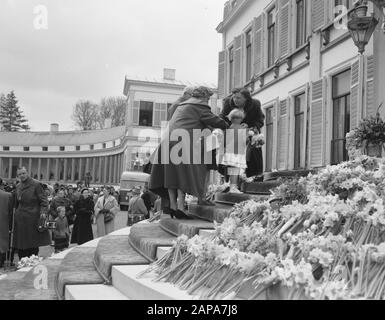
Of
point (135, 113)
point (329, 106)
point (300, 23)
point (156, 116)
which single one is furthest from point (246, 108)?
point (156, 116)

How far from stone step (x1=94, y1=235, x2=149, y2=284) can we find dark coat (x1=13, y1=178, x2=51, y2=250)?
7.09 ft

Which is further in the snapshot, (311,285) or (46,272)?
(46,272)

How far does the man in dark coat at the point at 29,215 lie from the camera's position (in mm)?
7418

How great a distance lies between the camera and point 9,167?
59.9 m

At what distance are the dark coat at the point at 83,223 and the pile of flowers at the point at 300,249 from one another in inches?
242

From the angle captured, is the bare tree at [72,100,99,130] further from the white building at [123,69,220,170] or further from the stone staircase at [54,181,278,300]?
the stone staircase at [54,181,278,300]

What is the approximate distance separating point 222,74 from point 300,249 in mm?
17608

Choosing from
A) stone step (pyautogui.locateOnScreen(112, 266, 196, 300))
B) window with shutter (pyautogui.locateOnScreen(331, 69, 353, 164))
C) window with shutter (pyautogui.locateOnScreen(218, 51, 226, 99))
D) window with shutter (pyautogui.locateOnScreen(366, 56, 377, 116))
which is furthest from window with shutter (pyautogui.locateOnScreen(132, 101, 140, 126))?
stone step (pyautogui.locateOnScreen(112, 266, 196, 300))

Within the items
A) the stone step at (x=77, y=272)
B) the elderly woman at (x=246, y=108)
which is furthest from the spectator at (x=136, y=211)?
the stone step at (x=77, y=272)

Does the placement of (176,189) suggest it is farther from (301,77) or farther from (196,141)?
(301,77)

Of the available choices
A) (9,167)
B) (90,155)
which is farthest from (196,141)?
(9,167)

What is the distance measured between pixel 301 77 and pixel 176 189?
8.05 meters

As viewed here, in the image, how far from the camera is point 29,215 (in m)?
7.47

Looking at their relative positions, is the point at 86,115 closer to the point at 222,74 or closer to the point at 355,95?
the point at 222,74
